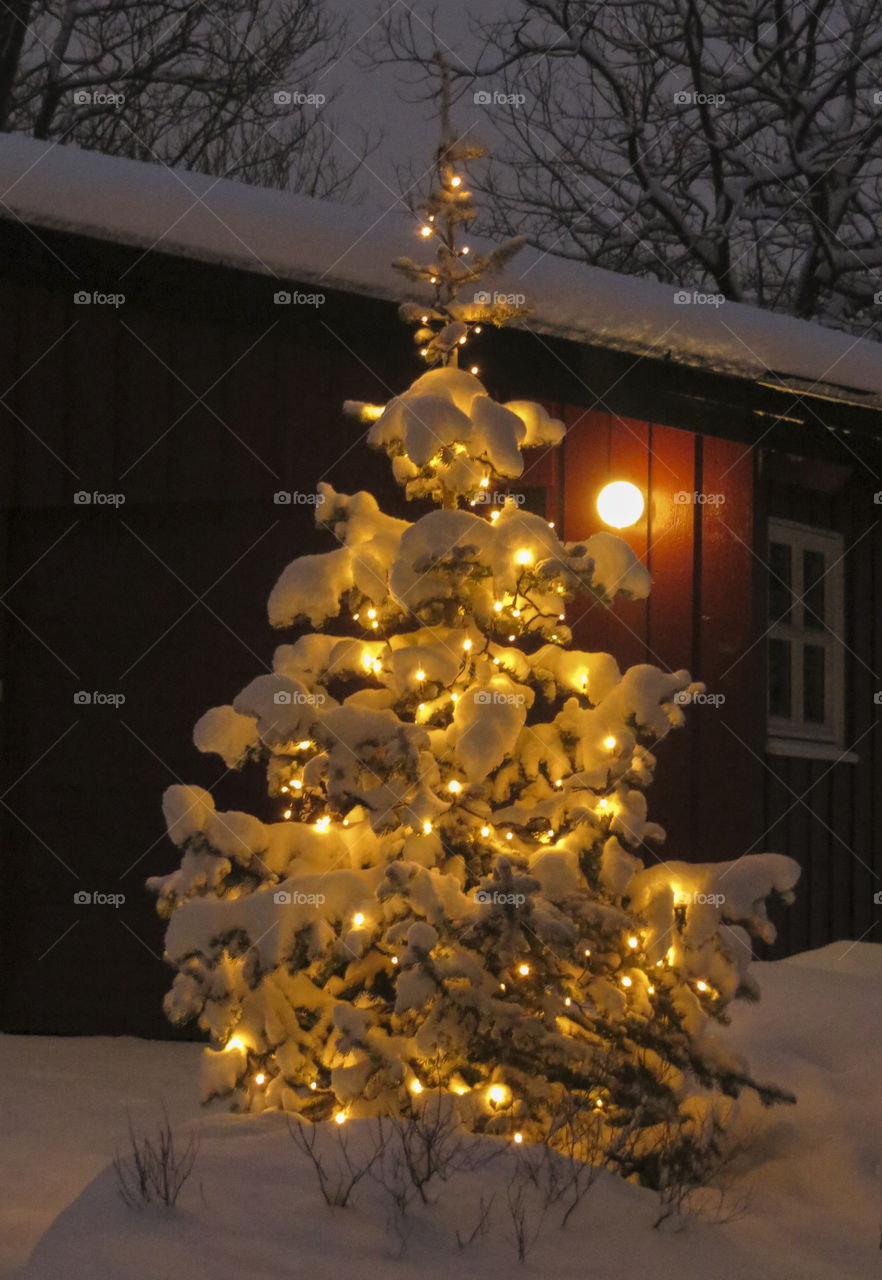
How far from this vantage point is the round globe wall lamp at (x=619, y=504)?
787 cm

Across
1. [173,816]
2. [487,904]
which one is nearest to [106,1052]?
[173,816]

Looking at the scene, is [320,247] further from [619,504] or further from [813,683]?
[813,683]

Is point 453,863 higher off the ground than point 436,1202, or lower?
higher

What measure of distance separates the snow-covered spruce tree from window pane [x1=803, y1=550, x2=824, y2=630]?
4355mm

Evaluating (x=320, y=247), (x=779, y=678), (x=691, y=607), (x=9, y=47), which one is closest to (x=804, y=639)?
(x=779, y=678)

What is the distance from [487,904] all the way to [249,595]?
346cm

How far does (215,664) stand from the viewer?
302 inches

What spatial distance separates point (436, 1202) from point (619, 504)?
458cm

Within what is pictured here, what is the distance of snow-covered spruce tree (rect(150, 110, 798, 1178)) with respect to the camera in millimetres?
4621

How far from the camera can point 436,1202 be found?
4.02 metres

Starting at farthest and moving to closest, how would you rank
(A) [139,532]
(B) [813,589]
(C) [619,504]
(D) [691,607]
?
1. (B) [813,589]
2. (D) [691,607]
3. (C) [619,504]
4. (A) [139,532]

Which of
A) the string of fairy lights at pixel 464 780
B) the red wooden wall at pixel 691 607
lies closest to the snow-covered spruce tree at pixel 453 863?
the string of fairy lights at pixel 464 780

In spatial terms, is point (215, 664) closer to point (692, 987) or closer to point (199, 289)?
point (199, 289)

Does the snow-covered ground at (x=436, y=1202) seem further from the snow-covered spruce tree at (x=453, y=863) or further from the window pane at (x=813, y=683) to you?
the window pane at (x=813, y=683)
